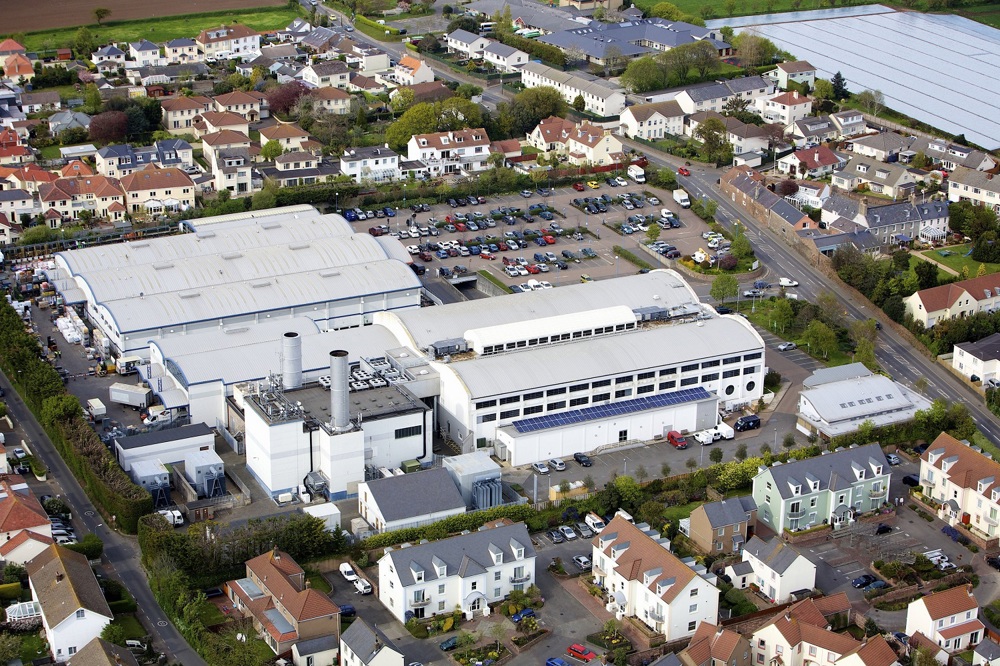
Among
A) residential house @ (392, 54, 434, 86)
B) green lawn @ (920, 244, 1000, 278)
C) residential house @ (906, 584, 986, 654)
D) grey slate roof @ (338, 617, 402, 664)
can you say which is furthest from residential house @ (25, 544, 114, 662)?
residential house @ (392, 54, 434, 86)

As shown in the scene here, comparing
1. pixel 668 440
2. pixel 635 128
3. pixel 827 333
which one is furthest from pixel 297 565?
pixel 635 128

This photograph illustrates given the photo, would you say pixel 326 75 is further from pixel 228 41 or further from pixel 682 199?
pixel 682 199

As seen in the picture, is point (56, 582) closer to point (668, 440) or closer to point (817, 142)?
point (668, 440)

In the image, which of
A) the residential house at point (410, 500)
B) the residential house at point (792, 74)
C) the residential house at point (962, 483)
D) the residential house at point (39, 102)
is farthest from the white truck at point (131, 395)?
the residential house at point (792, 74)

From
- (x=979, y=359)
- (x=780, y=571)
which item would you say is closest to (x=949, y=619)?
(x=780, y=571)

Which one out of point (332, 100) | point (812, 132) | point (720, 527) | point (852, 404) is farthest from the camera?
point (332, 100)

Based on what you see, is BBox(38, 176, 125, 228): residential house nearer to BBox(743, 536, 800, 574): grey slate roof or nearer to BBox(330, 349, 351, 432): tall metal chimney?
BBox(330, 349, 351, 432): tall metal chimney
